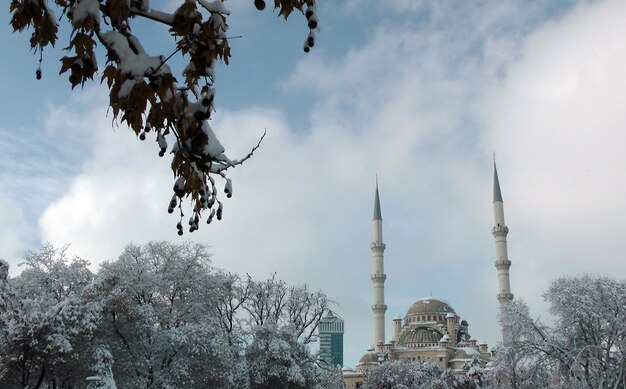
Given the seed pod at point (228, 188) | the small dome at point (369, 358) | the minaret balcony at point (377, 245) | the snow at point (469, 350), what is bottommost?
the seed pod at point (228, 188)

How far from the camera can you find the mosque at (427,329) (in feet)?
287

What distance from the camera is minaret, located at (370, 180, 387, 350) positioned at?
91.2 m

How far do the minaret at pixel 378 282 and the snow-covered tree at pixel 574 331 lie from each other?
47.5 metres

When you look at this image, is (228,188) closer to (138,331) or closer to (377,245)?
(138,331)

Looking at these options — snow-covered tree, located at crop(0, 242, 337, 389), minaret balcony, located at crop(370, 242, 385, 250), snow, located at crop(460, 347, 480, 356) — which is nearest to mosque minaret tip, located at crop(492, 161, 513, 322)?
snow, located at crop(460, 347, 480, 356)

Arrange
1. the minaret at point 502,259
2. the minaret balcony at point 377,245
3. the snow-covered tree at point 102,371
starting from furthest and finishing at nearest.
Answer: the minaret balcony at point 377,245 → the minaret at point 502,259 → the snow-covered tree at point 102,371

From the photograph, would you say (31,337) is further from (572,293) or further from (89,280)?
(572,293)

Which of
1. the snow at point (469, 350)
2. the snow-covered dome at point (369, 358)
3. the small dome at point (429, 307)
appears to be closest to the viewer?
the snow at point (469, 350)

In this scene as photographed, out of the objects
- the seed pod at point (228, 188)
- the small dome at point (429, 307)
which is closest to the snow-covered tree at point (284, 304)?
the seed pod at point (228, 188)

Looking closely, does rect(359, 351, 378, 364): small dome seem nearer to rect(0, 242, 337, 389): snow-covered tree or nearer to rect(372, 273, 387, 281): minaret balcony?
rect(372, 273, 387, 281): minaret balcony

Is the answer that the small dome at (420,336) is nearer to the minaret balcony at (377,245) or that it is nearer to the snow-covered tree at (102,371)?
the minaret balcony at (377,245)

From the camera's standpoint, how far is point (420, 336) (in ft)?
334

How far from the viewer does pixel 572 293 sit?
1591 inches

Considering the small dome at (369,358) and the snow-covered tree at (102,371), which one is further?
the small dome at (369,358)
